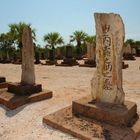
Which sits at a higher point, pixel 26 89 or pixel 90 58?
pixel 90 58

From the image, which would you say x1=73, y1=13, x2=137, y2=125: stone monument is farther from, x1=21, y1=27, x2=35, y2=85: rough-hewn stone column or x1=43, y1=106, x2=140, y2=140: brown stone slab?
x1=21, y1=27, x2=35, y2=85: rough-hewn stone column

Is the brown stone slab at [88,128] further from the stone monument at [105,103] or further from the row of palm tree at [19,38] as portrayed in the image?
the row of palm tree at [19,38]

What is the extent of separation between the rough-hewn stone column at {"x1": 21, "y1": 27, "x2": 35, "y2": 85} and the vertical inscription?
3.08 metres

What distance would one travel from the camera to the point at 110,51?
487 cm

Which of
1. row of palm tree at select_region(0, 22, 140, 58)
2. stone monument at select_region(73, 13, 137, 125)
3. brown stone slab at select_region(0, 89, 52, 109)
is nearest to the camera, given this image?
stone monument at select_region(73, 13, 137, 125)

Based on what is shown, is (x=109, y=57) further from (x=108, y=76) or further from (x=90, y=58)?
(x=90, y=58)

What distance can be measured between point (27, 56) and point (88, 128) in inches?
145

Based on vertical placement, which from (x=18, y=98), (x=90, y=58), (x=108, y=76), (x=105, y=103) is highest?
(x=90, y=58)

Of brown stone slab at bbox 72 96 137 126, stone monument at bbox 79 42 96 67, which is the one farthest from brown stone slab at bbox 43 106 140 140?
stone monument at bbox 79 42 96 67

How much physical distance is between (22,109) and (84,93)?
2.27 metres

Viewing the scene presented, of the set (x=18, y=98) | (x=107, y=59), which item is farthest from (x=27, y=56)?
(x=107, y=59)

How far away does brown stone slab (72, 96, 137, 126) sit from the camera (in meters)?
4.45

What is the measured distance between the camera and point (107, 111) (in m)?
4.57

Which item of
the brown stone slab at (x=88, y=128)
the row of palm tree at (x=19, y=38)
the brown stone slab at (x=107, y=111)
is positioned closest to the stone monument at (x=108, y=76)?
the brown stone slab at (x=107, y=111)
